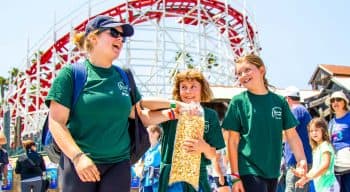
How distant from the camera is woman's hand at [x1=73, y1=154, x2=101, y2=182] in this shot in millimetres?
2479

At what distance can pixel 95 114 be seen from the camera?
8.82ft

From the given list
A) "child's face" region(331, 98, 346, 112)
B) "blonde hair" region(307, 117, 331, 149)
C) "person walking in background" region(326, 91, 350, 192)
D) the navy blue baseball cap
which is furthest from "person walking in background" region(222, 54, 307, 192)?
"child's face" region(331, 98, 346, 112)

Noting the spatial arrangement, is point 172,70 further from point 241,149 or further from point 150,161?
point 241,149

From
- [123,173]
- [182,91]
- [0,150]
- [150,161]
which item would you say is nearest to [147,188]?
[150,161]

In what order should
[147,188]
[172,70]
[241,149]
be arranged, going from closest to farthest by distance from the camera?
1. [241,149]
2. [147,188]
3. [172,70]

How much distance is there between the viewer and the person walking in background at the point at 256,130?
3533 mm

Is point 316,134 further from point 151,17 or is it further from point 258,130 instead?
point 151,17

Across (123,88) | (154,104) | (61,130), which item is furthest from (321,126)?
(61,130)

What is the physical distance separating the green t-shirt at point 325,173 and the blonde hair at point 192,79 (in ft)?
7.26

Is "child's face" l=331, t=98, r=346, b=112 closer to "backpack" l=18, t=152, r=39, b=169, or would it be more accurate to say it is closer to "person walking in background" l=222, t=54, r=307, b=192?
"person walking in background" l=222, t=54, r=307, b=192

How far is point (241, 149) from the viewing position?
142 inches

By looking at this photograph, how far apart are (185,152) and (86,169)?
0.95 metres

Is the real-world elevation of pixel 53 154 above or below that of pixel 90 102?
below

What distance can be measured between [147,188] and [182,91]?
1.87 m
